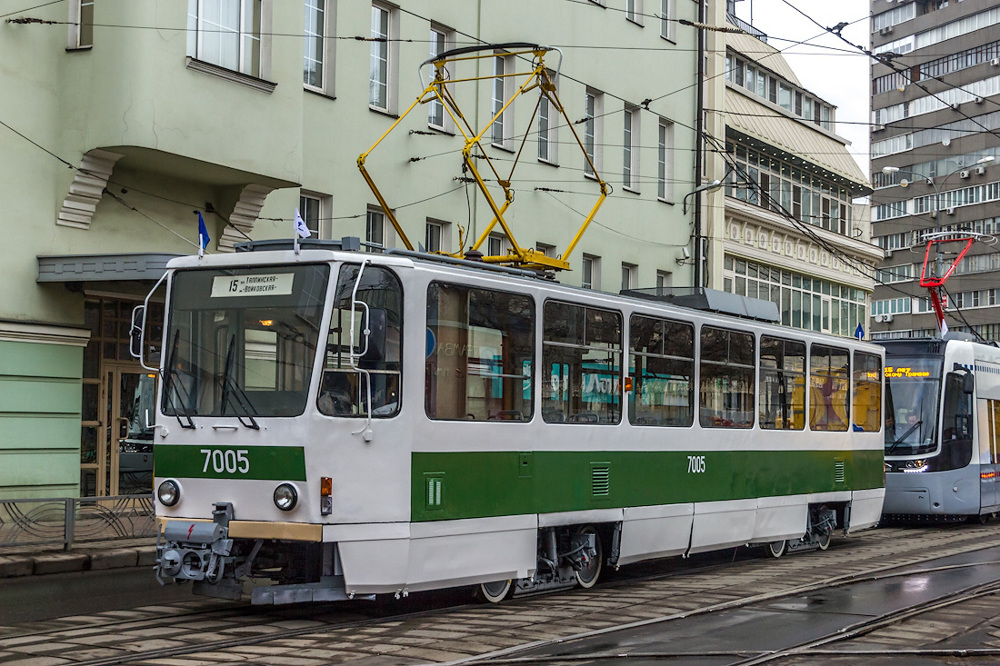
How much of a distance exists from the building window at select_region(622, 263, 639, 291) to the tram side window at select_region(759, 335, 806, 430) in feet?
44.4

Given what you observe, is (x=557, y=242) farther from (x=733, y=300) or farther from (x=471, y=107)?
(x=733, y=300)

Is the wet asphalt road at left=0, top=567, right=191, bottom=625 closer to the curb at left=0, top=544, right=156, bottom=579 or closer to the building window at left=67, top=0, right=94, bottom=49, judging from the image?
the curb at left=0, top=544, right=156, bottom=579

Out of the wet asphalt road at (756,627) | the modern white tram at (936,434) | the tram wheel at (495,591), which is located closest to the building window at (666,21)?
the modern white tram at (936,434)

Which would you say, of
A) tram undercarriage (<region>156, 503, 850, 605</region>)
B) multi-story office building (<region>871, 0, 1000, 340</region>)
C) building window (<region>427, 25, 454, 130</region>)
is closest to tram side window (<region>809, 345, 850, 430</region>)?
tram undercarriage (<region>156, 503, 850, 605</region>)

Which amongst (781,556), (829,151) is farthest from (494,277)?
(829,151)

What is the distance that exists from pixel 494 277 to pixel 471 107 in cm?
1404

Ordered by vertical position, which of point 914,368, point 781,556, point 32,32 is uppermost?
point 32,32

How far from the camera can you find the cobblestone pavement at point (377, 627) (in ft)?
30.1

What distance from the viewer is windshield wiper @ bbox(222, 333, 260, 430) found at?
10750mm

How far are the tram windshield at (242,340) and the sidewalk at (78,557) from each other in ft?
15.2

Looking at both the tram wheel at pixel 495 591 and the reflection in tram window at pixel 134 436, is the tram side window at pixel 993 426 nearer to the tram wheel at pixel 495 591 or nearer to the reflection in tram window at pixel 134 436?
the reflection in tram window at pixel 134 436

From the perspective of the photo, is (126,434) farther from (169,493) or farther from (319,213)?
(169,493)

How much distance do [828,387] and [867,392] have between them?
4.64 ft

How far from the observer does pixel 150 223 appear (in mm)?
19109
